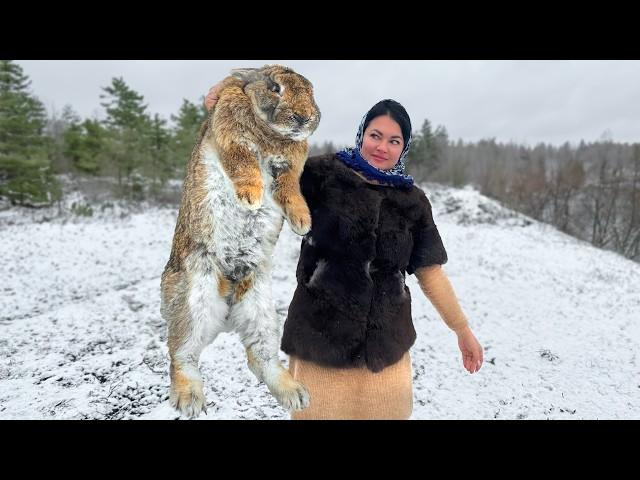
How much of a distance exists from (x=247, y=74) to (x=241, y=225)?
62 cm

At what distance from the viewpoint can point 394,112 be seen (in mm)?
1820

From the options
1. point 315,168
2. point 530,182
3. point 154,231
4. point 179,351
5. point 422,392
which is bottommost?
point 422,392

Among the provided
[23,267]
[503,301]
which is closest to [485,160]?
[503,301]

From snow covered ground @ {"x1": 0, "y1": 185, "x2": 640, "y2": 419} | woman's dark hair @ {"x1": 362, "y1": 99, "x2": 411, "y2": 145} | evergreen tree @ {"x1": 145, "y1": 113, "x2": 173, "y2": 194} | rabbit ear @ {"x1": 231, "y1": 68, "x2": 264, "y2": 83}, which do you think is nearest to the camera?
rabbit ear @ {"x1": 231, "y1": 68, "x2": 264, "y2": 83}

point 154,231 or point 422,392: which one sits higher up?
point 154,231

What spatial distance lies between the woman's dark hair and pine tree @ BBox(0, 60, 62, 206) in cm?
2208

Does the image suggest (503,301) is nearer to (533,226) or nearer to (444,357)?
(444,357)

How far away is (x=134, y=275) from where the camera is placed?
1046cm

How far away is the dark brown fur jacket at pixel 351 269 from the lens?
183 cm

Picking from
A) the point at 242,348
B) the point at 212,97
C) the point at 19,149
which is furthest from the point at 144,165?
the point at 212,97

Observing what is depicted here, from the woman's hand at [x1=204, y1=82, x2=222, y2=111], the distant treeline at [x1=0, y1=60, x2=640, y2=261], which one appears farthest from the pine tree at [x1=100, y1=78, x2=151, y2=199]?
the woman's hand at [x1=204, y1=82, x2=222, y2=111]

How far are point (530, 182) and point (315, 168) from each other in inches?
1488

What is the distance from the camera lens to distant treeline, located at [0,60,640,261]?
18844 mm

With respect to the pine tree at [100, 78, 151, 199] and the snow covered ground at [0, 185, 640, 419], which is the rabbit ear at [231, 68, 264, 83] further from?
the pine tree at [100, 78, 151, 199]
